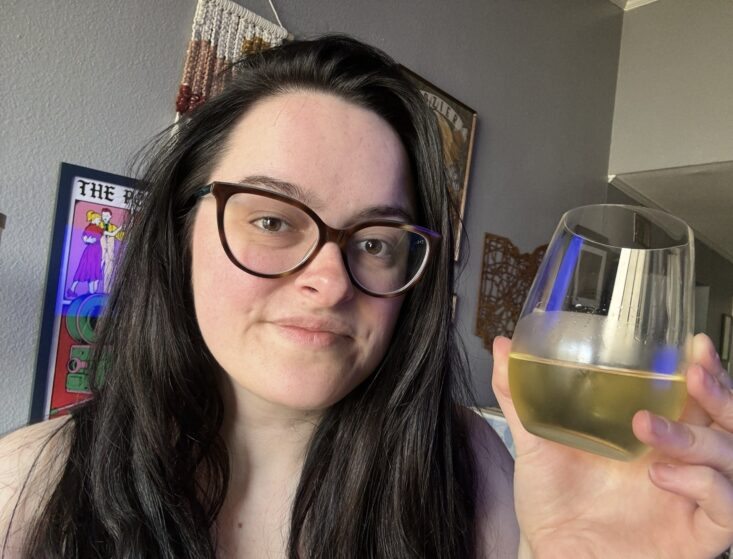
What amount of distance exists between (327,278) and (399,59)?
1.46 meters

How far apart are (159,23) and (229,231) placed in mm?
886

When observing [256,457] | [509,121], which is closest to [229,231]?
[256,457]

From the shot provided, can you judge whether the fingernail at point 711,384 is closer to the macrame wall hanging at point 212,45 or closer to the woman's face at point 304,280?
the woman's face at point 304,280

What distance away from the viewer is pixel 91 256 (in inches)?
48.3

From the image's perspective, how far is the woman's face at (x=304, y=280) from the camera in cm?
68

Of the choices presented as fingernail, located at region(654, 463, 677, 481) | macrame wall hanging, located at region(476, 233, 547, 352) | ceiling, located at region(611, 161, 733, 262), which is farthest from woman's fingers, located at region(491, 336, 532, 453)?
ceiling, located at region(611, 161, 733, 262)

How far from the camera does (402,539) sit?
0.77m

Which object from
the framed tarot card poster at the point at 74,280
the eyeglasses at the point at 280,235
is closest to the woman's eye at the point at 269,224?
the eyeglasses at the point at 280,235

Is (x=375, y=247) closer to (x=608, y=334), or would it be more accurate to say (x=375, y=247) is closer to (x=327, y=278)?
(x=327, y=278)

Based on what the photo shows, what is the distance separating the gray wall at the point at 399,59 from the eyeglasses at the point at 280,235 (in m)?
0.67

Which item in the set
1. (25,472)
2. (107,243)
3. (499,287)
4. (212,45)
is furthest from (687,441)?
(499,287)

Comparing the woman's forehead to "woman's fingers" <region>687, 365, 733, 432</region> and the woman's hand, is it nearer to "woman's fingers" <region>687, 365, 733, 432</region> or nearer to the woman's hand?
the woman's hand

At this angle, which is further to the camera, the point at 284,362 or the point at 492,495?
the point at 492,495

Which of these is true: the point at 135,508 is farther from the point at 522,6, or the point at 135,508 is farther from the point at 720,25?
the point at 720,25
